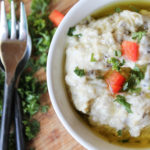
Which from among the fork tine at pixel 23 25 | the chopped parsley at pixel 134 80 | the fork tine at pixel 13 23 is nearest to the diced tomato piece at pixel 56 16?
the fork tine at pixel 23 25

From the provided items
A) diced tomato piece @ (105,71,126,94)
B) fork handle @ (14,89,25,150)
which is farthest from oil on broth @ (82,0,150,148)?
fork handle @ (14,89,25,150)

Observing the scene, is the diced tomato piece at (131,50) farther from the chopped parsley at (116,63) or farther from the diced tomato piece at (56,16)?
the diced tomato piece at (56,16)

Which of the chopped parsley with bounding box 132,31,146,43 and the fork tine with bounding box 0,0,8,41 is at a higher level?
the fork tine with bounding box 0,0,8,41

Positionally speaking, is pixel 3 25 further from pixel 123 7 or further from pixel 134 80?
pixel 134 80

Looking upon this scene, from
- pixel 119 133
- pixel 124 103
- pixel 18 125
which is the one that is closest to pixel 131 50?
pixel 124 103

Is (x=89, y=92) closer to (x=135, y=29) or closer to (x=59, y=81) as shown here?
(x=59, y=81)

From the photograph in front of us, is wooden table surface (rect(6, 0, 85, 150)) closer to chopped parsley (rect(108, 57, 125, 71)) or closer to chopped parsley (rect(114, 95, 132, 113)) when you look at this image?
chopped parsley (rect(114, 95, 132, 113))

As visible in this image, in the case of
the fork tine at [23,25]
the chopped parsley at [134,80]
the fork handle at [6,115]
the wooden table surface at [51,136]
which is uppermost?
the fork tine at [23,25]
